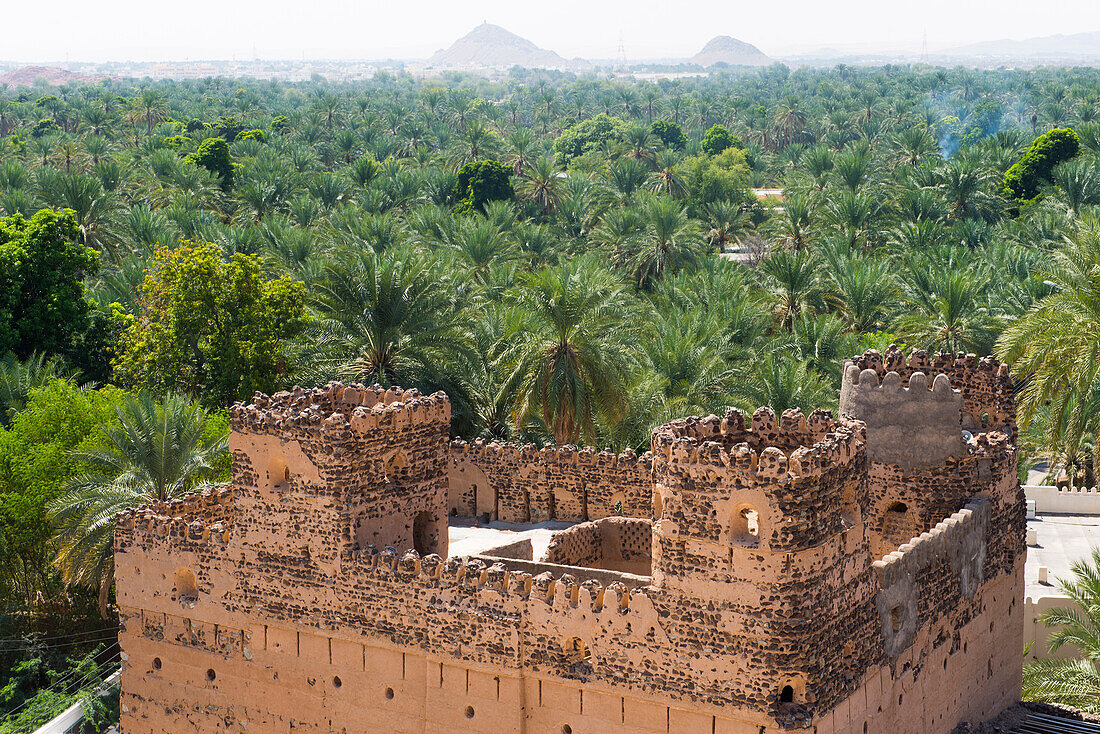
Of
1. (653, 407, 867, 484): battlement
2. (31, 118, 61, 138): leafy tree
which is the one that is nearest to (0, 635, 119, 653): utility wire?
(653, 407, 867, 484): battlement

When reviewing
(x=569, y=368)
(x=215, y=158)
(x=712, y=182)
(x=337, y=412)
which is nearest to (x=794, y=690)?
(x=337, y=412)

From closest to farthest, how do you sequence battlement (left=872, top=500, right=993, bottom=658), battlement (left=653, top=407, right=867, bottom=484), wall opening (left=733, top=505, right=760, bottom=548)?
battlement (left=653, top=407, right=867, bottom=484) < wall opening (left=733, top=505, right=760, bottom=548) < battlement (left=872, top=500, right=993, bottom=658)

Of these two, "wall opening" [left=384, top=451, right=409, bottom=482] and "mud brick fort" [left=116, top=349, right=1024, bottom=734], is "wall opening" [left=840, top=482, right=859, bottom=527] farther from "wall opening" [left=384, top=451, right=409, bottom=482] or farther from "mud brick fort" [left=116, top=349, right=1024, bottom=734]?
"wall opening" [left=384, top=451, right=409, bottom=482]

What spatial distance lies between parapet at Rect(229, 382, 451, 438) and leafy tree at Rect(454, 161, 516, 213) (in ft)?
178

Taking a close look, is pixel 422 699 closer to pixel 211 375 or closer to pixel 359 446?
pixel 359 446

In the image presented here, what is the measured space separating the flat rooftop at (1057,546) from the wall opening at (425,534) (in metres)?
12.9

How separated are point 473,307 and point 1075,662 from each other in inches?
749

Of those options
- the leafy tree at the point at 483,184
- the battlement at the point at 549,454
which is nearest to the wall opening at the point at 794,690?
the battlement at the point at 549,454

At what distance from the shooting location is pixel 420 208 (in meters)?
60.1

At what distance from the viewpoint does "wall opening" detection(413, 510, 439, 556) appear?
20.4 metres

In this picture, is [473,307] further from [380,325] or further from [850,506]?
[850,506]

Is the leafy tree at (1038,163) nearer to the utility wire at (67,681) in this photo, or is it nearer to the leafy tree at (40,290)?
the leafy tree at (40,290)

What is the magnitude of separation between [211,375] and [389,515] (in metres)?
15.4

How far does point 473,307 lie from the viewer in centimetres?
3788
